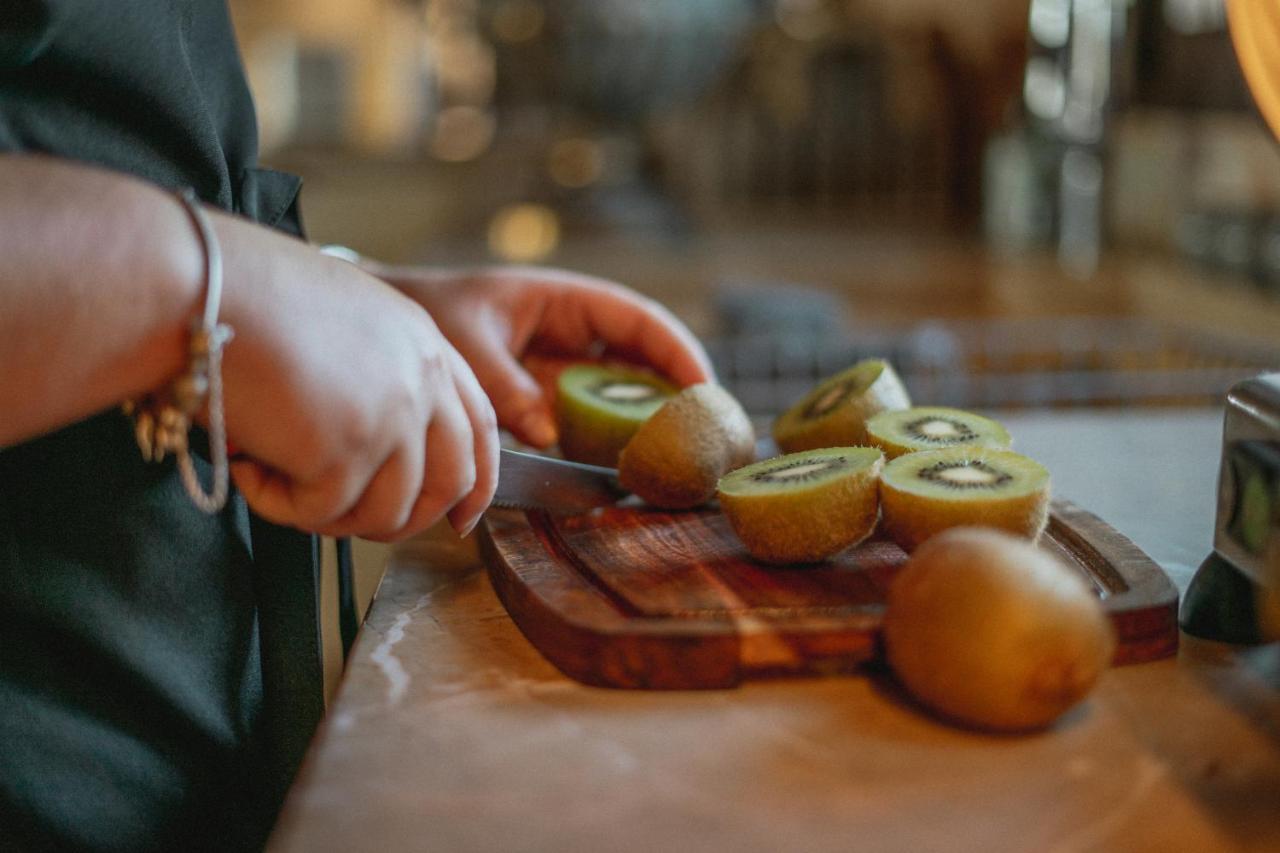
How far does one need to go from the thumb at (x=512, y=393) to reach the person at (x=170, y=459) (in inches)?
5.6

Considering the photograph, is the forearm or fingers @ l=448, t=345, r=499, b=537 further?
fingers @ l=448, t=345, r=499, b=537

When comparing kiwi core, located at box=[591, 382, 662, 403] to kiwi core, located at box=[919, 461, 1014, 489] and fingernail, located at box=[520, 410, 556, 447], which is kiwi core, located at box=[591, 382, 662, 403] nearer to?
fingernail, located at box=[520, 410, 556, 447]

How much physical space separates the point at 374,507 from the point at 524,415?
0.32 meters

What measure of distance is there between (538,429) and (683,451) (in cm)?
16

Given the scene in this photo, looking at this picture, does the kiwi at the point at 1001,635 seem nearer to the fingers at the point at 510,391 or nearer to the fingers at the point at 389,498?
the fingers at the point at 389,498

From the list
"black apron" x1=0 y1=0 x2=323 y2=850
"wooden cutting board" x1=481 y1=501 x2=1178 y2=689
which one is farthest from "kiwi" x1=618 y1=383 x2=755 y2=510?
"black apron" x1=0 y1=0 x2=323 y2=850

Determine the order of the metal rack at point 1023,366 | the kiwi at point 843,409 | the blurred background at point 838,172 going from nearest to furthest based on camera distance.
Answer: the kiwi at point 843,409, the metal rack at point 1023,366, the blurred background at point 838,172

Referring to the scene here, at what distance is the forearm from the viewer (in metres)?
0.42

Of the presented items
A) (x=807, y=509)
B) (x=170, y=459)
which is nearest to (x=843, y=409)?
(x=807, y=509)

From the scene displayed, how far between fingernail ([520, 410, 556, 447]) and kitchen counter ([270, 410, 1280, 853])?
9.9 inches

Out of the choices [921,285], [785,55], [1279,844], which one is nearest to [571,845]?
[1279,844]

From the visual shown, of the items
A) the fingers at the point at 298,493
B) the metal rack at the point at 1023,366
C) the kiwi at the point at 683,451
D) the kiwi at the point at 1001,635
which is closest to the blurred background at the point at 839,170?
the metal rack at the point at 1023,366

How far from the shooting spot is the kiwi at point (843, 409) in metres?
0.74

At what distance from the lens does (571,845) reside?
0.41m
